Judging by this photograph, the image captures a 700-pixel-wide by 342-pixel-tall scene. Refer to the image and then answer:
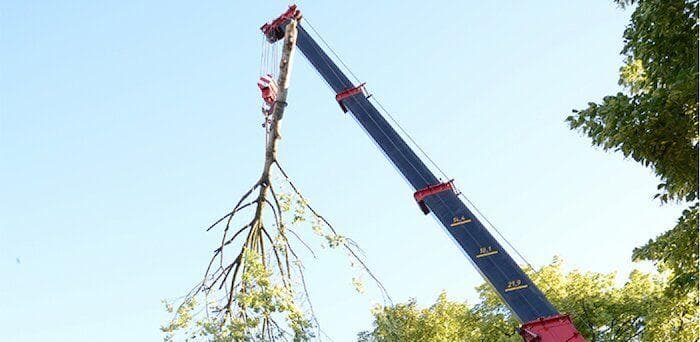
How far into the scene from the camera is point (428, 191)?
1080cm

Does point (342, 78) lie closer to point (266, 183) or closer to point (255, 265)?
point (266, 183)

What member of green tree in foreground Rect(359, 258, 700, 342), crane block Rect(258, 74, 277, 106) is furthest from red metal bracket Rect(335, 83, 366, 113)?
green tree in foreground Rect(359, 258, 700, 342)

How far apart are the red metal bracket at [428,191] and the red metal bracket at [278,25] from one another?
18.3 ft

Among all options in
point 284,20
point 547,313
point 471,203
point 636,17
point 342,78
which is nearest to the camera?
point 636,17

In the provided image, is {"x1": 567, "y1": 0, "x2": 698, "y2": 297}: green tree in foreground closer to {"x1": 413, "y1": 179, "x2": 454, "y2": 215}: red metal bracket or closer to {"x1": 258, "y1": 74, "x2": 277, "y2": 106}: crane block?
{"x1": 413, "y1": 179, "x2": 454, "y2": 215}: red metal bracket

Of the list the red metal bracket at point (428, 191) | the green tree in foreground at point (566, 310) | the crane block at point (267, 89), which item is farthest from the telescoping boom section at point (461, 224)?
the green tree in foreground at point (566, 310)

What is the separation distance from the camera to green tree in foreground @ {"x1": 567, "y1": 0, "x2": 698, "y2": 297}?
7.18m

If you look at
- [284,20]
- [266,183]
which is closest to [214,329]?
[266,183]

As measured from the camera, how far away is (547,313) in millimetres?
9109

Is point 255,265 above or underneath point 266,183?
underneath

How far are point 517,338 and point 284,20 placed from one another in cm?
1169

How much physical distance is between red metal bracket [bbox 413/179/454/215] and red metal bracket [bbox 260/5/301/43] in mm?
5581

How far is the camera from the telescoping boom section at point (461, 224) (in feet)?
29.8

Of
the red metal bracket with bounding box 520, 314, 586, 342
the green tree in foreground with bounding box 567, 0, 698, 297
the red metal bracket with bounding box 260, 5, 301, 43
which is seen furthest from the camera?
the red metal bracket with bounding box 260, 5, 301, 43
